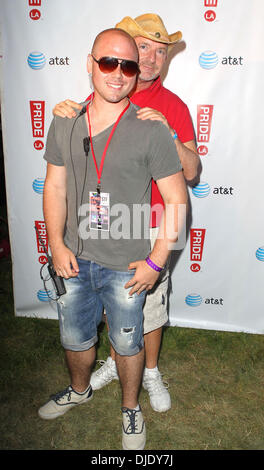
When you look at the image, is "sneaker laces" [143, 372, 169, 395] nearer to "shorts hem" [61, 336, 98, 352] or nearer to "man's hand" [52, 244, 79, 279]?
"shorts hem" [61, 336, 98, 352]

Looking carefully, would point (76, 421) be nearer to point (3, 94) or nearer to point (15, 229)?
point (15, 229)

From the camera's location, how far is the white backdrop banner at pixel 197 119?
3064 millimetres

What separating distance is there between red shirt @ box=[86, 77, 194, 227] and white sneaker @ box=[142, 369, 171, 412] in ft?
4.82

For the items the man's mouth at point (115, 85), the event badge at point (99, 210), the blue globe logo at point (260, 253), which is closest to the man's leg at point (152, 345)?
the event badge at point (99, 210)

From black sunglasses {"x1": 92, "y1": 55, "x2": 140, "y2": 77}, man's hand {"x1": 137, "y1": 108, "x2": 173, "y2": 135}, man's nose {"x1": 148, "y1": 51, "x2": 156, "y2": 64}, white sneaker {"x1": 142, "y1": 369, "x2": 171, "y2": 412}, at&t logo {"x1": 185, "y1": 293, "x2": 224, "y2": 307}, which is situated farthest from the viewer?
at&t logo {"x1": 185, "y1": 293, "x2": 224, "y2": 307}

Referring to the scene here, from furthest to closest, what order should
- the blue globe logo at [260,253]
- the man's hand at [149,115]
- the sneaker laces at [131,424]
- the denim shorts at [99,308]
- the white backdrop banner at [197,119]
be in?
the blue globe logo at [260,253]
the white backdrop banner at [197,119]
the sneaker laces at [131,424]
the denim shorts at [99,308]
the man's hand at [149,115]

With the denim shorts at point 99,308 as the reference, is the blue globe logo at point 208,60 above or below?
above

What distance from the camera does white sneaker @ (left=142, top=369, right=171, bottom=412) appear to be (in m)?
2.94

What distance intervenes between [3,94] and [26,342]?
233cm

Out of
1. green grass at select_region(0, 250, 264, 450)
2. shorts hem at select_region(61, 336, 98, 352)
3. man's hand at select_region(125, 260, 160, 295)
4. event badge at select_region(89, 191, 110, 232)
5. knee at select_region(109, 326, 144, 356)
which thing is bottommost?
green grass at select_region(0, 250, 264, 450)

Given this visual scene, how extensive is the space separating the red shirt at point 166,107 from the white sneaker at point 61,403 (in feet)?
5.14

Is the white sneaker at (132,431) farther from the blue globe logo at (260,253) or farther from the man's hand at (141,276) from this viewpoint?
the blue globe logo at (260,253)

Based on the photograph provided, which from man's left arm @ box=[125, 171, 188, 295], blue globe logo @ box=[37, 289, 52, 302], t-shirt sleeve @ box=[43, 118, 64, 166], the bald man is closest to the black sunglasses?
the bald man

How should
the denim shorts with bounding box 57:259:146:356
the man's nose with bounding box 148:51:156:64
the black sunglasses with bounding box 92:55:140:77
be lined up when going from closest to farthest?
the black sunglasses with bounding box 92:55:140:77, the denim shorts with bounding box 57:259:146:356, the man's nose with bounding box 148:51:156:64
